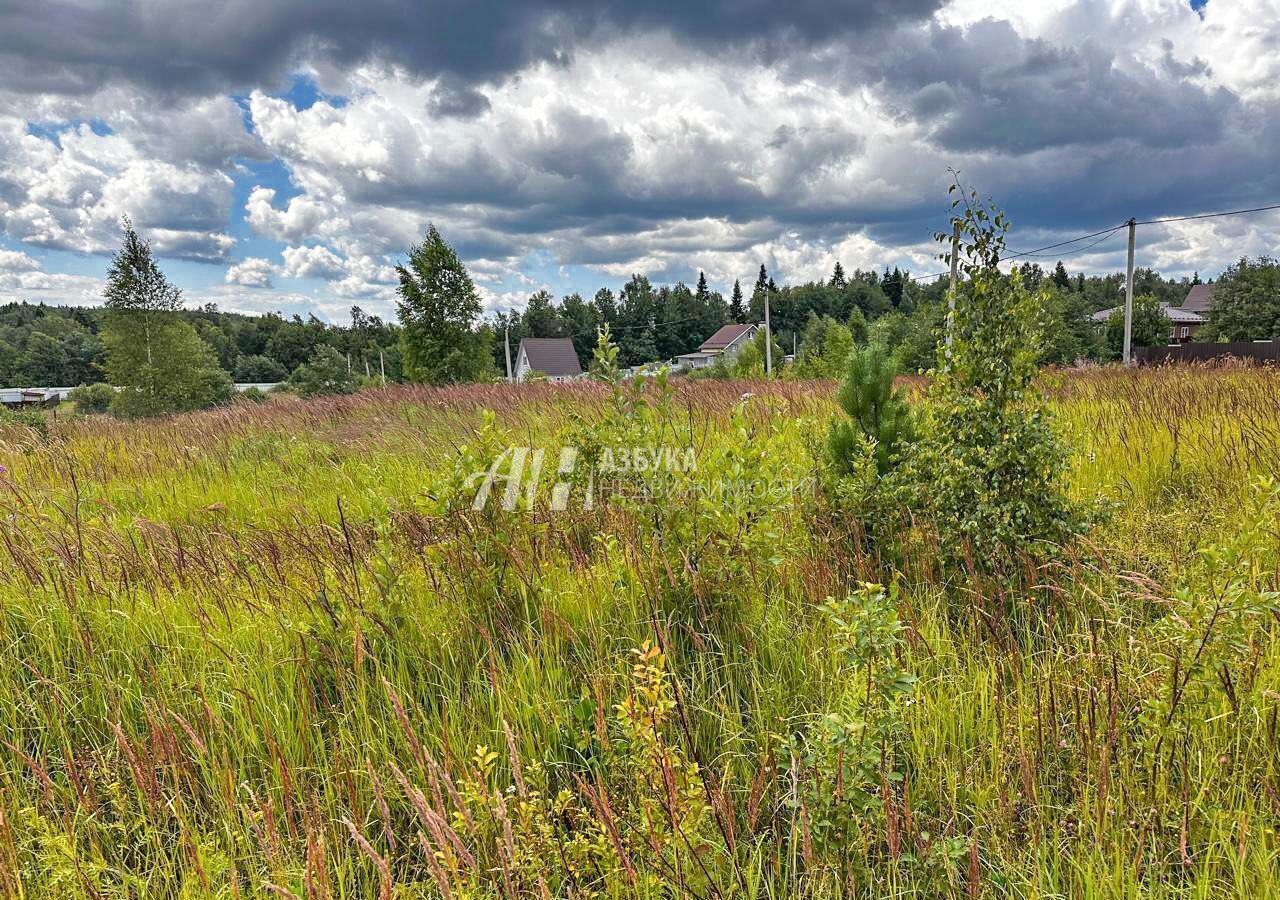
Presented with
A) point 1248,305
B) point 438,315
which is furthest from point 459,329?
point 1248,305

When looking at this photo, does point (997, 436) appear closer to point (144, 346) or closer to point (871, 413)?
point (871, 413)

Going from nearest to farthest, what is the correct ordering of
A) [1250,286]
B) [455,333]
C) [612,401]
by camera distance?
[612,401], [455,333], [1250,286]

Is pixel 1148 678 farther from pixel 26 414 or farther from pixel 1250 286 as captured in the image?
pixel 1250 286

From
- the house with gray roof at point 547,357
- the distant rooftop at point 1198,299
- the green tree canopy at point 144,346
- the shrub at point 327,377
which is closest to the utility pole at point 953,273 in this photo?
the green tree canopy at point 144,346

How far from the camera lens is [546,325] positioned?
91438 mm

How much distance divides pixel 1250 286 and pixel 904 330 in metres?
25.7

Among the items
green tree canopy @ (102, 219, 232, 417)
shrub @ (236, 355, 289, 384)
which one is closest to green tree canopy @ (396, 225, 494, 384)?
green tree canopy @ (102, 219, 232, 417)

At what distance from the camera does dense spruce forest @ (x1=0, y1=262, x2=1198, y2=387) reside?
75062 millimetres

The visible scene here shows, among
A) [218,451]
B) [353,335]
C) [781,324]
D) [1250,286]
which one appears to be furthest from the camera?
[781,324]

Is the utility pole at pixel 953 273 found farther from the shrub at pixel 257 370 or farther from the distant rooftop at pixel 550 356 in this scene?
the shrub at pixel 257 370

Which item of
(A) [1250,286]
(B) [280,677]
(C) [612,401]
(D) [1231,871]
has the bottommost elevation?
(D) [1231,871]

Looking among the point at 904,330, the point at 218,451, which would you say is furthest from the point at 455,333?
the point at 904,330

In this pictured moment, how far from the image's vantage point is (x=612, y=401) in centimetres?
355

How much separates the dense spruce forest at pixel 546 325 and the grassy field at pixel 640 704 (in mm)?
72668
